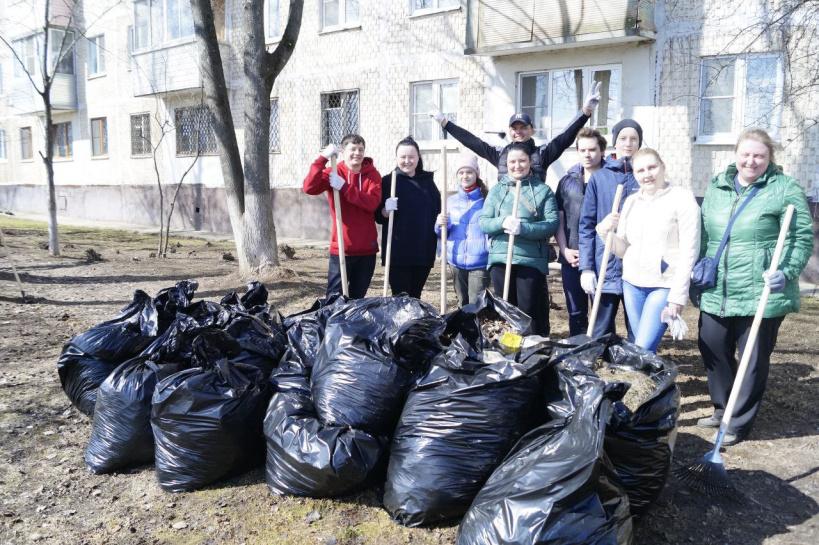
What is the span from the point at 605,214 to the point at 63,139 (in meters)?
23.1

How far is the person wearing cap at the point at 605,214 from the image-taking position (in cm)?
398

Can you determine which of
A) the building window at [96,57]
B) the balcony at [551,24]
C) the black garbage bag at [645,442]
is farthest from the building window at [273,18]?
the black garbage bag at [645,442]

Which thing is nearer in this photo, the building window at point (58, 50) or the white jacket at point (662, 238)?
the white jacket at point (662, 238)

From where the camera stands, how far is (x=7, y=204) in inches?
1008

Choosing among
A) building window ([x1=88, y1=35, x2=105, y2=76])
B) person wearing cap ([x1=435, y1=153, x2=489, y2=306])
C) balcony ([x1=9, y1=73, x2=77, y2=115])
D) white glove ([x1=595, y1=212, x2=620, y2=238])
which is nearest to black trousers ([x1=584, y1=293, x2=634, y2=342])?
white glove ([x1=595, y1=212, x2=620, y2=238])

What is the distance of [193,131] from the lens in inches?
689

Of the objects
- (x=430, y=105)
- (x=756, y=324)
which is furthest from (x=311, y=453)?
(x=430, y=105)

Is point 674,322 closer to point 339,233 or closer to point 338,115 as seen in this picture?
point 339,233

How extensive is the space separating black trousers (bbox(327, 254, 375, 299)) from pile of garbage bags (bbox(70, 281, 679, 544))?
100 cm

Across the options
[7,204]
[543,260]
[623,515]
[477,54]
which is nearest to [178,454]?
[623,515]

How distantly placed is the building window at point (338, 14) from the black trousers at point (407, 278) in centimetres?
1035

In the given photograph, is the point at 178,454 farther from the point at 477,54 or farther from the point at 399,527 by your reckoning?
the point at 477,54

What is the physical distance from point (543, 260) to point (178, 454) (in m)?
2.44

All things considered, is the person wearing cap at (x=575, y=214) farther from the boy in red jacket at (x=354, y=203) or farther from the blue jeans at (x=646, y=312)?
the boy in red jacket at (x=354, y=203)
